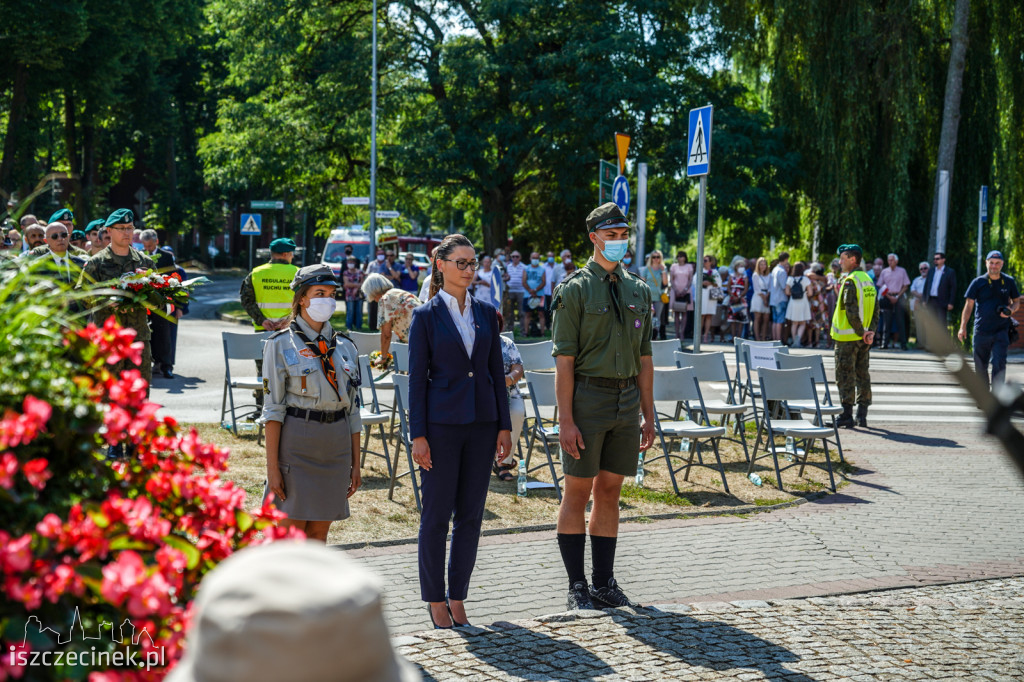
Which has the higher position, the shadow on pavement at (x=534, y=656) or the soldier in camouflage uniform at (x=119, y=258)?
the soldier in camouflage uniform at (x=119, y=258)

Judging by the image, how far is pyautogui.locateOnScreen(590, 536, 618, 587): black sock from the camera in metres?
6.07

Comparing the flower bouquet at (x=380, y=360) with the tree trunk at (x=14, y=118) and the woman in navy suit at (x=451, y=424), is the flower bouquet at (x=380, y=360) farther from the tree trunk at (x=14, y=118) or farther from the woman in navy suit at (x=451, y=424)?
the tree trunk at (x=14, y=118)

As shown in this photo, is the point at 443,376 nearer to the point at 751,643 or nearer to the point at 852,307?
the point at 751,643

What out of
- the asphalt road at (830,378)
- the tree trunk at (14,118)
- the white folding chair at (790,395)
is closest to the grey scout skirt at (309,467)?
the white folding chair at (790,395)

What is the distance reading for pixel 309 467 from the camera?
546 cm

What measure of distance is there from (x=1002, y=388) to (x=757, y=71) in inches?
1120

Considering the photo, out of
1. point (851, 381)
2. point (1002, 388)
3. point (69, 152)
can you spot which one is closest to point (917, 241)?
point (851, 381)

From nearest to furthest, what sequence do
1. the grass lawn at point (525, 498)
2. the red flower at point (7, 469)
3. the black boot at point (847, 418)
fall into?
1. the red flower at point (7, 469)
2. the grass lawn at point (525, 498)
3. the black boot at point (847, 418)

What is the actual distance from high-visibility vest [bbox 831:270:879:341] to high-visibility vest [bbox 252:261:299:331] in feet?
21.6

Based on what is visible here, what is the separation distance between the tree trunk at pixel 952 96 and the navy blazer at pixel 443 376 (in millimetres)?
21814

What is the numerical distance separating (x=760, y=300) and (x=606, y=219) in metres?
17.9

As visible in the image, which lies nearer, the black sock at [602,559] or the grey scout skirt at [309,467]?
the grey scout skirt at [309,467]

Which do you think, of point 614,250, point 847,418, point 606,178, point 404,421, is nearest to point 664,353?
point 606,178

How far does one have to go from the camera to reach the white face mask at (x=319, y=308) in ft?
18.1
